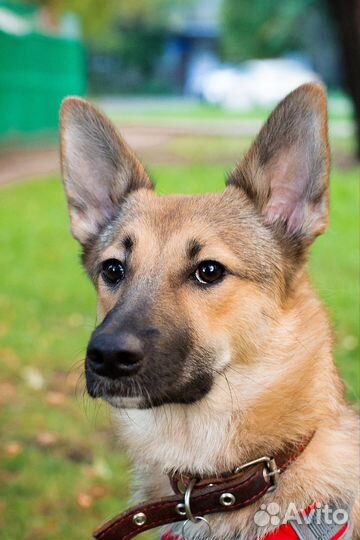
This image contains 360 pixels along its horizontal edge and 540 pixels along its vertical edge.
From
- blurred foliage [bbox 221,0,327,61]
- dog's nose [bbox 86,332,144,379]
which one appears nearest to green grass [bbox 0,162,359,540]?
dog's nose [bbox 86,332,144,379]

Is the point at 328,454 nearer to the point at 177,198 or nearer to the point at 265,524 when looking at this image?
the point at 265,524

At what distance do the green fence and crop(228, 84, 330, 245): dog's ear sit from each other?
17418 mm

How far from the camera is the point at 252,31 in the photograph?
6047 cm

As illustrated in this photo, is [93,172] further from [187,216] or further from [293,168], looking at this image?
[293,168]

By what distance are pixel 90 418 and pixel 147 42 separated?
6900cm

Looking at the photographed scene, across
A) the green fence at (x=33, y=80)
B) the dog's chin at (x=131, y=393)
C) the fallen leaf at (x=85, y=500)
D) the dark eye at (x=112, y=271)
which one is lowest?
the green fence at (x=33, y=80)

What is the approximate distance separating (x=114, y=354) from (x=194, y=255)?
0.73 m

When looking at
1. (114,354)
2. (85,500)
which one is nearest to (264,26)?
(85,500)

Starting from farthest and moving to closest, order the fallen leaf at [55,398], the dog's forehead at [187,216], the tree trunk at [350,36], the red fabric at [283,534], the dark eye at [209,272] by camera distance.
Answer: the tree trunk at [350,36], the fallen leaf at [55,398], the dog's forehead at [187,216], the dark eye at [209,272], the red fabric at [283,534]

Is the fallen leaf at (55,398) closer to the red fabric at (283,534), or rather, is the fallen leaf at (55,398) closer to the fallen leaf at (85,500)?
the fallen leaf at (85,500)

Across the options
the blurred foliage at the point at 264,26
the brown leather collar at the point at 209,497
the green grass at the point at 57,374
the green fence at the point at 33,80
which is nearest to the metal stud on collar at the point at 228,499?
the brown leather collar at the point at 209,497

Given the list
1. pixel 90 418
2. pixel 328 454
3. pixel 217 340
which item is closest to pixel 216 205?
pixel 217 340

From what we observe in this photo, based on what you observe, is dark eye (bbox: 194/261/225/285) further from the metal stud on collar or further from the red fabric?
the red fabric

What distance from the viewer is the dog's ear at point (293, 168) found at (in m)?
3.62
